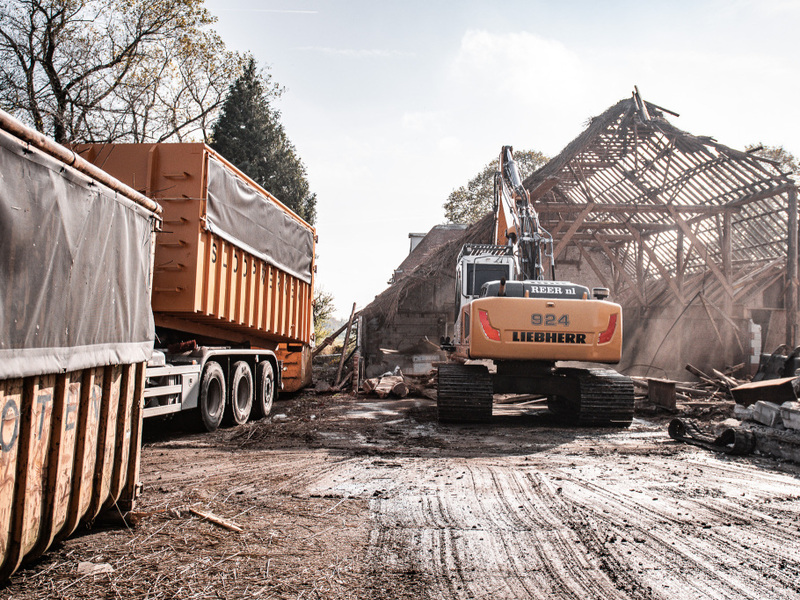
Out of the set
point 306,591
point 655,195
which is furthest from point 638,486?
point 655,195

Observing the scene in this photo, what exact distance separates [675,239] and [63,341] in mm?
22519

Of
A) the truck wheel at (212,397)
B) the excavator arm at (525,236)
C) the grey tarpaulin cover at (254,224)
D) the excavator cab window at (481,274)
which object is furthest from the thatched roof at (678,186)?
the truck wheel at (212,397)

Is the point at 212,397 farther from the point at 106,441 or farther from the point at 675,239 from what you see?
the point at 675,239

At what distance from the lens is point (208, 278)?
Answer: 305 inches

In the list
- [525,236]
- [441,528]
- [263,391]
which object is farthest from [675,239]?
[441,528]

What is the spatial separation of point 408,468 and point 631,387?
4.89 m

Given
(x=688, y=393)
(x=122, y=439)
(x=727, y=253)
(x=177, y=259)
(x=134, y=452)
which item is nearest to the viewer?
(x=122, y=439)

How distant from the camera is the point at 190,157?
24.9 feet

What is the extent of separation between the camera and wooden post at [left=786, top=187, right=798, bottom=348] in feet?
53.0

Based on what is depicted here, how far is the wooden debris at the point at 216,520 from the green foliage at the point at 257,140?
30.4 meters

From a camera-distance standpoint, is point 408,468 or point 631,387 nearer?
point 408,468

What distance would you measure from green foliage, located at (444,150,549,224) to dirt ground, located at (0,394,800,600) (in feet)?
130

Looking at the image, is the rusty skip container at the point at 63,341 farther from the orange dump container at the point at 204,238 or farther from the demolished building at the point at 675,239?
the demolished building at the point at 675,239

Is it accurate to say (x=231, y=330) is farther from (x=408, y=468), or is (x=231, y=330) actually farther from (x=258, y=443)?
(x=408, y=468)
